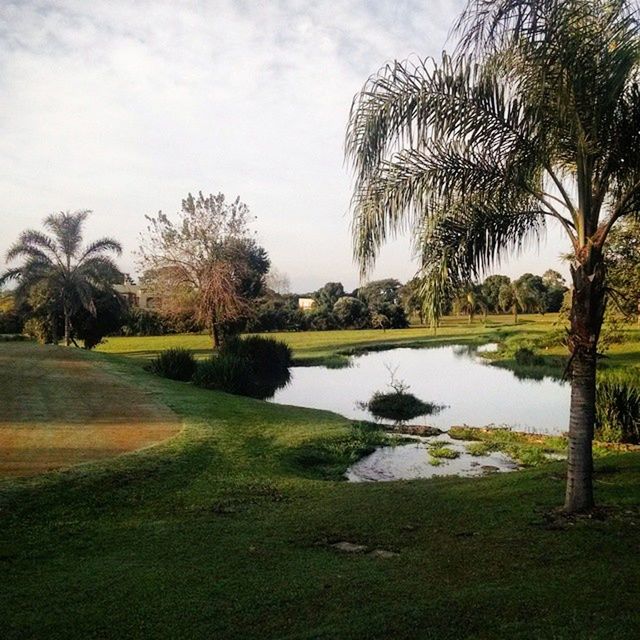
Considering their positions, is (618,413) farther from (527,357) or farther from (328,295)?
(328,295)

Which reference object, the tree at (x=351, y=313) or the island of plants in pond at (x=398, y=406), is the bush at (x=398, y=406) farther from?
the tree at (x=351, y=313)

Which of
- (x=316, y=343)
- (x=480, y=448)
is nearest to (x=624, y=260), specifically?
(x=480, y=448)

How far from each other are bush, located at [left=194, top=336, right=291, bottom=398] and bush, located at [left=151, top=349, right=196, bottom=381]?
0.57 meters

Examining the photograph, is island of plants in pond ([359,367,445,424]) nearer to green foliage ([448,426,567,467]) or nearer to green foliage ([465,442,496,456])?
green foliage ([448,426,567,467])

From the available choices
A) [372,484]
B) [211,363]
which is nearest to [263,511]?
[372,484]

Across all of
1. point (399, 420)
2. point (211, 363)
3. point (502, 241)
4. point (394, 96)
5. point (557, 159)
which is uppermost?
point (394, 96)

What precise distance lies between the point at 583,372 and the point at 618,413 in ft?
27.7

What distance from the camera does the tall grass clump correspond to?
13297mm

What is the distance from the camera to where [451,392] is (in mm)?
22531

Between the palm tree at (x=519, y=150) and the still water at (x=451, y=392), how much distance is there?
949 cm

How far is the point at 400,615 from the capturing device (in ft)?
13.1

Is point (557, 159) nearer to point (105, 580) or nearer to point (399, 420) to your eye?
point (105, 580)

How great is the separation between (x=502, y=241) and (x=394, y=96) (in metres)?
2.09

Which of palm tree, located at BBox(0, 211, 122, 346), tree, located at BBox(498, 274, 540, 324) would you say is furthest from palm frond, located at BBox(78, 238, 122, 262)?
tree, located at BBox(498, 274, 540, 324)
